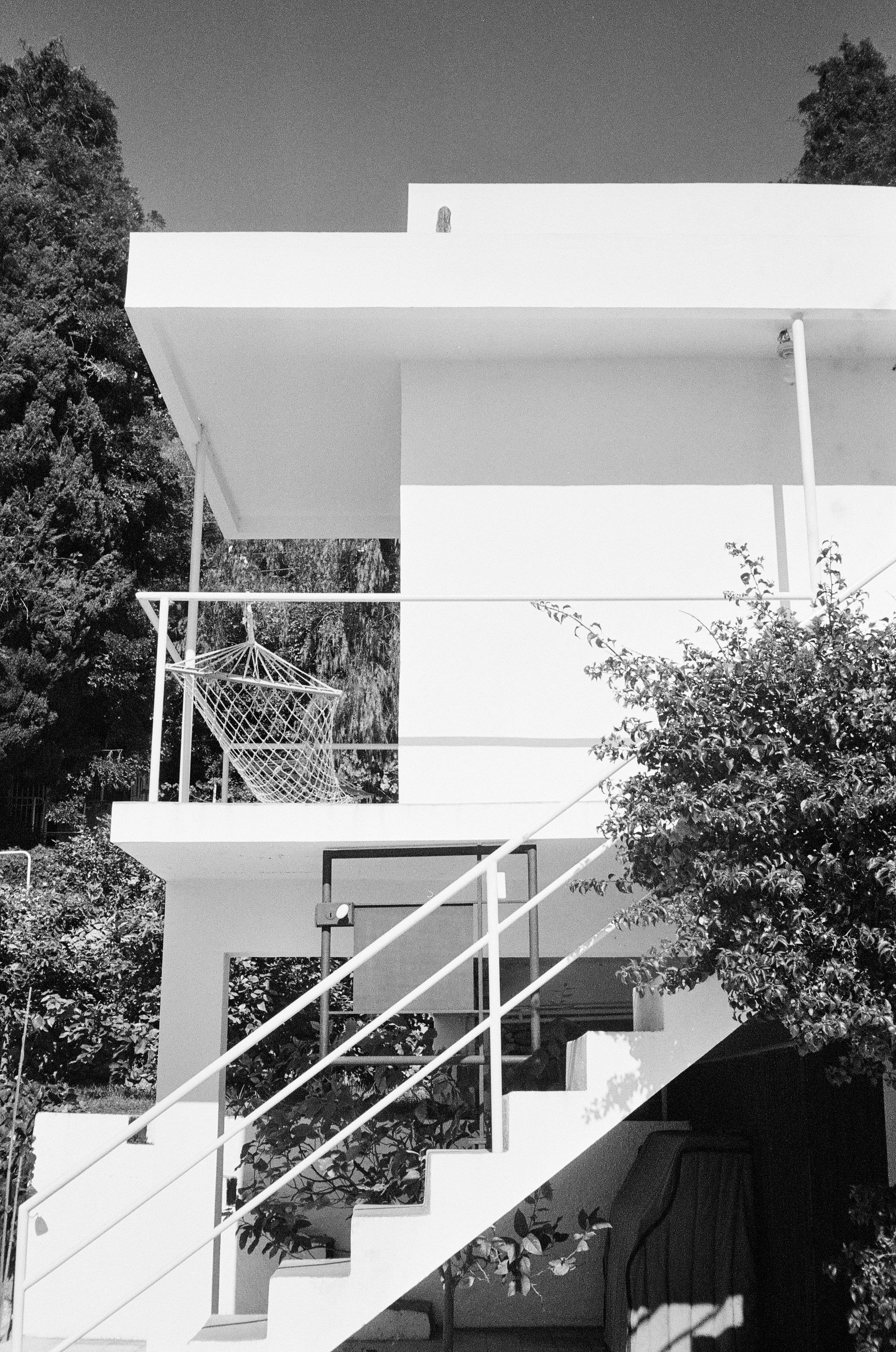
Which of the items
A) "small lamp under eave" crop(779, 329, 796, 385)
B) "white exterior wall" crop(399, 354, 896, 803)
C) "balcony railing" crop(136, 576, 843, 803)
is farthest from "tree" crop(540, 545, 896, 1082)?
"small lamp under eave" crop(779, 329, 796, 385)

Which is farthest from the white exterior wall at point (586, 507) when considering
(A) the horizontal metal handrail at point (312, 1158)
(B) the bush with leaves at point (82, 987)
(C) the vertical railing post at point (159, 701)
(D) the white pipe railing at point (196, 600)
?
(B) the bush with leaves at point (82, 987)

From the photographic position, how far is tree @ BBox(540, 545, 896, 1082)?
A: 4.20 m

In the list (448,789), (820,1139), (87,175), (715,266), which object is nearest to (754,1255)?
(820,1139)

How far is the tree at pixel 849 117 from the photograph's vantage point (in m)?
23.2

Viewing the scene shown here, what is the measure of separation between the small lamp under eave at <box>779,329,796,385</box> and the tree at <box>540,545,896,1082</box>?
3.14 m

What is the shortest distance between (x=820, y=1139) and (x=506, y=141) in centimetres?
1179

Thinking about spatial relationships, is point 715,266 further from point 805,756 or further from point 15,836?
point 15,836

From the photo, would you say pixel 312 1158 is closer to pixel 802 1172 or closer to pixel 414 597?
pixel 414 597

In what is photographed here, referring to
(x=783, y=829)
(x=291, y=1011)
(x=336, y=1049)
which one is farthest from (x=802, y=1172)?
(x=291, y=1011)

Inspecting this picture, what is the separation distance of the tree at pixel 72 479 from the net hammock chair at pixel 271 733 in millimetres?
11125

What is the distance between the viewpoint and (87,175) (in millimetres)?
22938

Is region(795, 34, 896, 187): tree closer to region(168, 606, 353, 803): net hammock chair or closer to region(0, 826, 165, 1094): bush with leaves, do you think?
region(0, 826, 165, 1094): bush with leaves

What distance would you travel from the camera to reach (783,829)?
4320mm

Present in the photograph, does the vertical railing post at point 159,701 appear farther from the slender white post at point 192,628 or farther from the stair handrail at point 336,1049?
the stair handrail at point 336,1049
